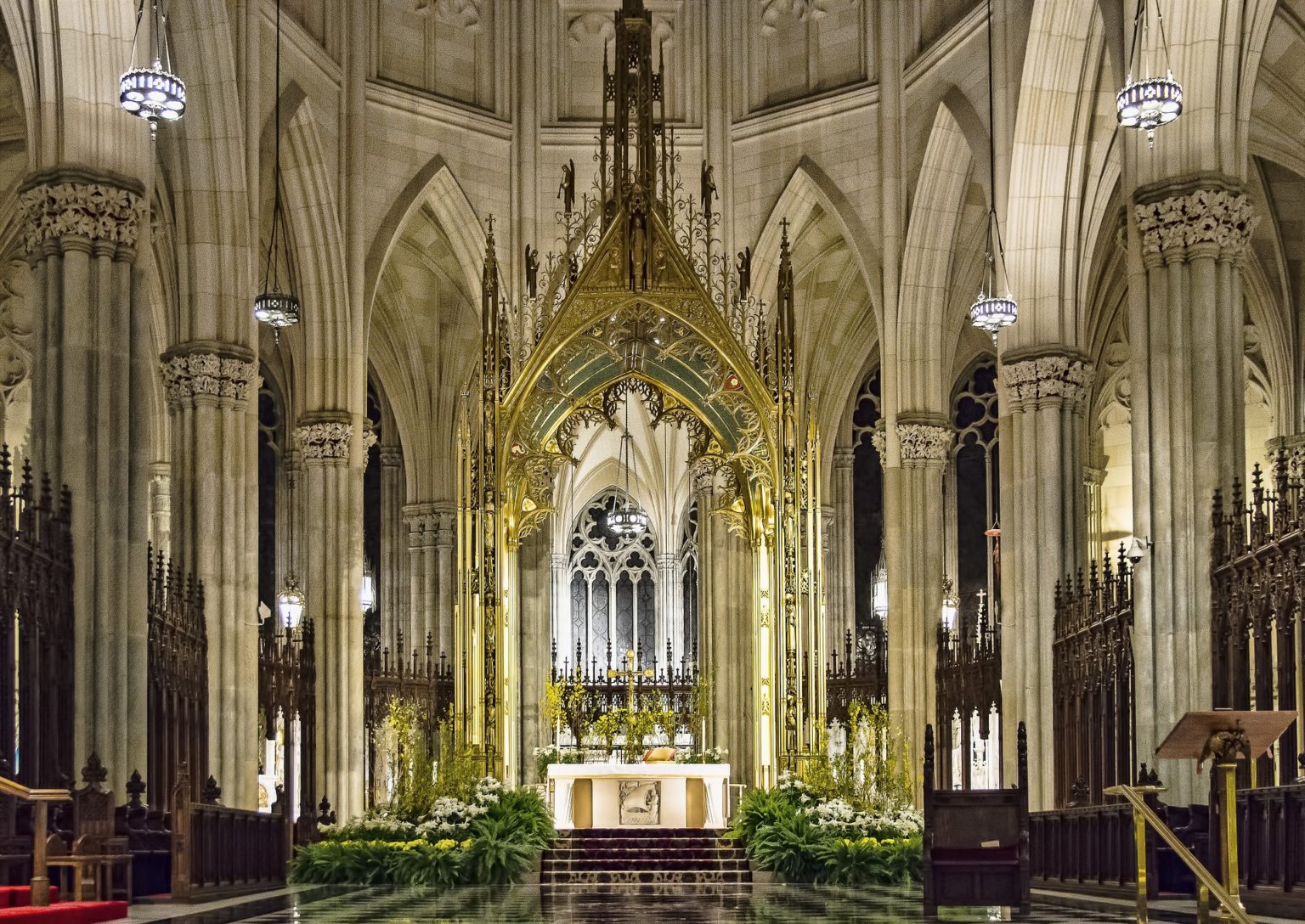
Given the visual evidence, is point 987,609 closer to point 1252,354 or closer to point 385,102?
point 1252,354

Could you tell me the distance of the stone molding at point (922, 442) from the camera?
28844 millimetres

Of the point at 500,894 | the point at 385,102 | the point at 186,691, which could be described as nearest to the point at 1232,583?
the point at 500,894

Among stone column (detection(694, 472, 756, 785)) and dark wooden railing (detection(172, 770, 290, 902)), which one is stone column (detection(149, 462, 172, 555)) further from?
dark wooden railing (detection(172, 770, 290, 902))

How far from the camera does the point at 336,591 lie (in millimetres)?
27906

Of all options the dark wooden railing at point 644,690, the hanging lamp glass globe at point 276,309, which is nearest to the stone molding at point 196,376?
the hanging lamp glass globe at point 276,309

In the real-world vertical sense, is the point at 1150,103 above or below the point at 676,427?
above

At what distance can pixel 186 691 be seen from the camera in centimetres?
2058

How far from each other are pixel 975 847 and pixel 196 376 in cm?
1212

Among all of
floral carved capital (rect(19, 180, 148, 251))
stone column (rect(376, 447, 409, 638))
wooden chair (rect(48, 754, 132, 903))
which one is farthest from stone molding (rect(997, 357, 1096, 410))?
stone column (rect(376, 447, 409, 638))

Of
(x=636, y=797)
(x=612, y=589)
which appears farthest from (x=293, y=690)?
(x=612, y=589)

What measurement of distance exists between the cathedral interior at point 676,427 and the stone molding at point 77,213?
0.16 feet

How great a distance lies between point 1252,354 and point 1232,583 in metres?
19.0

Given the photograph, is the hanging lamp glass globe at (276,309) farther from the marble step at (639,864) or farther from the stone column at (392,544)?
the stone column at (392,544)

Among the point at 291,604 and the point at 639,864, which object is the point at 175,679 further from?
the point at 291,604
